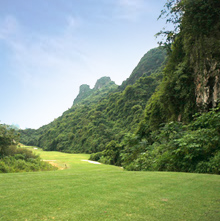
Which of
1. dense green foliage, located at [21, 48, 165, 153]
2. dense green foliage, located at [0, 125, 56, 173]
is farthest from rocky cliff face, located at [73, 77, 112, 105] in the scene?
dense green foliage, located at [0, 125, 56, 173]

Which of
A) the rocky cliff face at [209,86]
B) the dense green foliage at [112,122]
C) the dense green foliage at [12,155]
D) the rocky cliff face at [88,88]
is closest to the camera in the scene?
the rocky cliff face at [209,86]

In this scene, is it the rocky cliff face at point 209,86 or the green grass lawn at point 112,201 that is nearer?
the green grass lawn at point 112,201

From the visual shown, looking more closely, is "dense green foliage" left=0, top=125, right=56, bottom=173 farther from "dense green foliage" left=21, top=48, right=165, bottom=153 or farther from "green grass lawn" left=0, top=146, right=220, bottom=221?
"dense green foliage" left=21, top=48, right=165, bottom=153

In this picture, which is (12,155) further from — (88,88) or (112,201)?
(88,88)

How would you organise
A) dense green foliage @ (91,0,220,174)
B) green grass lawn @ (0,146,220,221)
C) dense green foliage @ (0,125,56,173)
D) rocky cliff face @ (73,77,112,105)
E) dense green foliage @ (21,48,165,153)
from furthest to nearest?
rocky cliff face @ (73,77,112,105) < dense green foliage @ (21,48,165,153) < dense green foliage @ (0,125,56,173) < dense green foliage @ (91,0,220,174) < green grass lawn @ (0,146,220,221)

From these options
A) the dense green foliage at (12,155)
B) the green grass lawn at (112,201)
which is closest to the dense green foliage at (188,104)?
the green grass lawn at (112,201)

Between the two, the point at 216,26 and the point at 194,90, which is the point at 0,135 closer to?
the point at 194,90

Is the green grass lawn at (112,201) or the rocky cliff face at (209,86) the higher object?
the rocky cliff face at (209,86)

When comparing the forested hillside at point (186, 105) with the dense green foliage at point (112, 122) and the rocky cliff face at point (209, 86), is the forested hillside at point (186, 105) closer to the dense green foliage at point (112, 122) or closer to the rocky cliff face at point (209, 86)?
the rocky cliff face at point (209, 86)

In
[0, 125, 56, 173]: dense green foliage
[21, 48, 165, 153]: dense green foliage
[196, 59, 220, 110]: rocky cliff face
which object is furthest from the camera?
[21, 48, 165, 153]: dense green foliage

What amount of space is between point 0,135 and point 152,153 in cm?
1038

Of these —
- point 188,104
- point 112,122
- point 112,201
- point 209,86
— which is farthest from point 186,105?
point 112,122

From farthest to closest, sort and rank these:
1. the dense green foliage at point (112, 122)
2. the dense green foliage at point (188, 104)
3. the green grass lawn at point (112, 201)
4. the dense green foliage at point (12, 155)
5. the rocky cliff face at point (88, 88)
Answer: the rocky cliff face at point (88, 88) < the dense green foliage at point (112, 122) < the dense green foliage at point (12, 155) < the dense green foliage at point (188, 104) < the green grass lawn at point (112, 201)

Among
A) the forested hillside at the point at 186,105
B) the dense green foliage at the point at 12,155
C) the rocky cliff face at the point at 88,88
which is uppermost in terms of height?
the rocky cliff face at the point at 88,88
